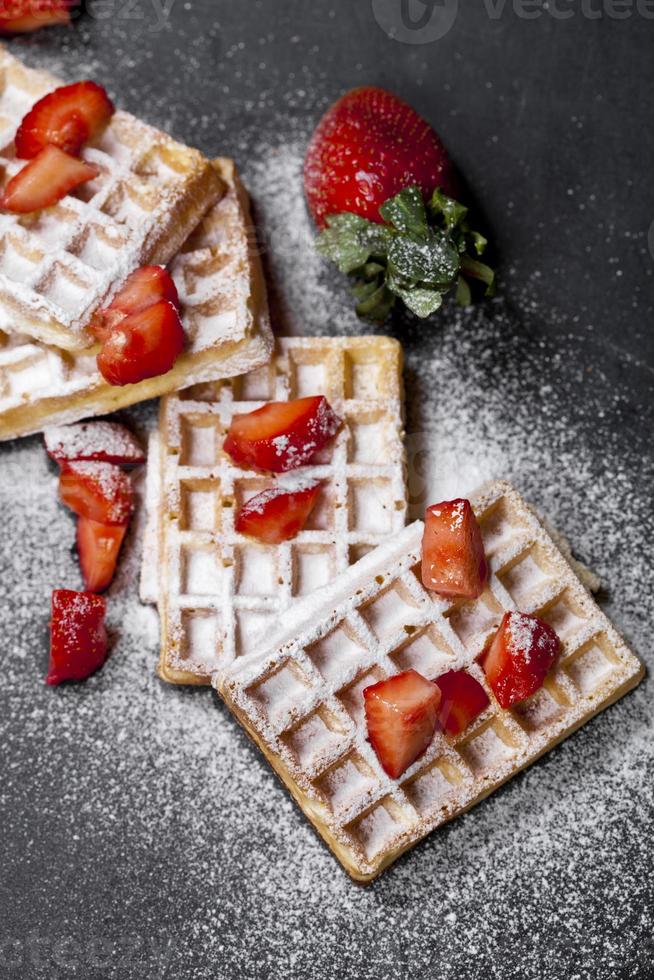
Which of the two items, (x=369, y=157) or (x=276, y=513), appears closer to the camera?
(x=276, y=513)

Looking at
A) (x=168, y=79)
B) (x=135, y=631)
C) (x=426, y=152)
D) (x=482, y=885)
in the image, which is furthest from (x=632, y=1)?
(x=482, y=885)

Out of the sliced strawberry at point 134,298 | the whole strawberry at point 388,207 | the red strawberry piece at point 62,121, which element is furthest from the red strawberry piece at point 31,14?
the sliced strawberry at point 134,298

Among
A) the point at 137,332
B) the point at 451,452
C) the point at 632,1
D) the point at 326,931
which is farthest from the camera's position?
the point at 632,1

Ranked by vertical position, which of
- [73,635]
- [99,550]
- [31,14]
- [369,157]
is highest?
[31,14]

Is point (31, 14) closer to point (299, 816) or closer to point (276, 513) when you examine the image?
point (276, 513)

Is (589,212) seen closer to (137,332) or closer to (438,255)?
(438,255)

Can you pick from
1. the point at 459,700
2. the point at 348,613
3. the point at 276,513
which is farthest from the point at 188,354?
the point at 459,700
